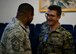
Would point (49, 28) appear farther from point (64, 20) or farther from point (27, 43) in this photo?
point (64, 20)

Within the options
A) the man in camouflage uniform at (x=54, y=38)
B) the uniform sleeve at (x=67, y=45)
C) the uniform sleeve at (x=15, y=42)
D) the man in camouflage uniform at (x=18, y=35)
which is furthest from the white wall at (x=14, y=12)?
the uniform sleeve at (x=15, y=42)

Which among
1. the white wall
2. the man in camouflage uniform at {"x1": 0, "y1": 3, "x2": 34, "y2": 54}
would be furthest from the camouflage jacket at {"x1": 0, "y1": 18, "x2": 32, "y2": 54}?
the white wall

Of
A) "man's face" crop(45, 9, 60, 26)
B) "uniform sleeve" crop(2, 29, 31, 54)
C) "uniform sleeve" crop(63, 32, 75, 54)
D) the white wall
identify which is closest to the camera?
"uniform sleeve" crop(2, 29, 31, 54)

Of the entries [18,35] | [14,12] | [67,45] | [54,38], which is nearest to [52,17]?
[54,38]

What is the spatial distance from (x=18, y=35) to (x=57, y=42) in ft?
2.53

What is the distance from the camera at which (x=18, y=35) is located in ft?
5.95

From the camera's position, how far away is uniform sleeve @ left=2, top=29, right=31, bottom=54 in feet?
5.93

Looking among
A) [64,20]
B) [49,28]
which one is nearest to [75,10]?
[64,20]

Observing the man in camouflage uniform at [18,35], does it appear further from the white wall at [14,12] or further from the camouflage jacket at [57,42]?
the white wall at [14,12]

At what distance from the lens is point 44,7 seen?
5926 mm

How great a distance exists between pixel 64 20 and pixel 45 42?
345 cm

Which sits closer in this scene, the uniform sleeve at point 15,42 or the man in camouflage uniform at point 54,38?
the uniform sleeve at point 15,42

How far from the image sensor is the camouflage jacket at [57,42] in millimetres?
2398

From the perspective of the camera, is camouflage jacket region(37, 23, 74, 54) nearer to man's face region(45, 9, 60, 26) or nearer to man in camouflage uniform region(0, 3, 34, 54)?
man's face region(45, 9, 60, 26)
